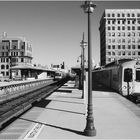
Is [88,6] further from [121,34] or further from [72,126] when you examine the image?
[121,34]

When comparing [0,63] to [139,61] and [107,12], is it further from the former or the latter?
[139,61]

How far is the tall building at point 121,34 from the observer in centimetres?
9450

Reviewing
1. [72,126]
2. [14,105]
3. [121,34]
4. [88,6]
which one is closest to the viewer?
[88,6]

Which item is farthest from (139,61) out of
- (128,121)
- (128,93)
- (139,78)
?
(128,121)

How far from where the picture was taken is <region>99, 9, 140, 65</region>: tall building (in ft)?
310

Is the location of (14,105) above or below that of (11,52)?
below

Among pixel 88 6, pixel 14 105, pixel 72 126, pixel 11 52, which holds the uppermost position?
pixel 11 52

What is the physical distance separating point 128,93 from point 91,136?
1534cm

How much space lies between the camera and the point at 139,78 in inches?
966

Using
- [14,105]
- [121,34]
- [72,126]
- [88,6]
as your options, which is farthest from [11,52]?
[88,6]

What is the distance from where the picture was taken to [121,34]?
316ft

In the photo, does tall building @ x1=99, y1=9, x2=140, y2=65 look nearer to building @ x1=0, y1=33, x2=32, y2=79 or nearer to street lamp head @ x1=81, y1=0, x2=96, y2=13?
building @ x1=0, y1=33, x2=32, y2=79

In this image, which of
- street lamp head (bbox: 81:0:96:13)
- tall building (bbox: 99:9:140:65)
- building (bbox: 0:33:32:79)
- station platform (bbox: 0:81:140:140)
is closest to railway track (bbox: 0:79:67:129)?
station platform (bbox: 0:81:140:140)

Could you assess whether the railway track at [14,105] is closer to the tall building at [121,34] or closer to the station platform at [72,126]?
the station platform at [72,126]
